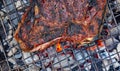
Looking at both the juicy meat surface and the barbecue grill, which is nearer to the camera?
the juicy meat surface

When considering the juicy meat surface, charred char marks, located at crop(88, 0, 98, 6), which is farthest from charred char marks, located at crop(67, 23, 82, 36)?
charred char marks, located at crop(88, 0, 98, 6)

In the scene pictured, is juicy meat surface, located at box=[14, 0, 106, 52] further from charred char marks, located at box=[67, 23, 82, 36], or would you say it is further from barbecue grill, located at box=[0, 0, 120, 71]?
barbecue grill, located at box=[0, 0, 120, 71]

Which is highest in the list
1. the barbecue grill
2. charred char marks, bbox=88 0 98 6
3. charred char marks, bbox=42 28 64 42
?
A: charred char marks, bbox=88 0 98 6

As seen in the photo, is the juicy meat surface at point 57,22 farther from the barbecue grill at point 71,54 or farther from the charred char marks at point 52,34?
the barbecue grill at point 71,54

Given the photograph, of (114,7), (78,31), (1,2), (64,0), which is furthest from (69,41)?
(1,2)

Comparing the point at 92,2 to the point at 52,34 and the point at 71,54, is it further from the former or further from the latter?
the point at 71,54

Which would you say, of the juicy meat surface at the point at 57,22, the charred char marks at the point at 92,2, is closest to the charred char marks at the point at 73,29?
the juicy meat surface at the point at 57,22
